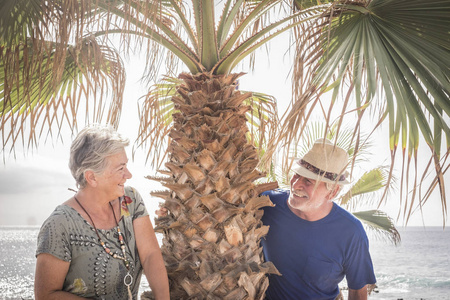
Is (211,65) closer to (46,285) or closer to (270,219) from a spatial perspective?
(270,219)

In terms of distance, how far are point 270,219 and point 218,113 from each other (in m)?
0.99

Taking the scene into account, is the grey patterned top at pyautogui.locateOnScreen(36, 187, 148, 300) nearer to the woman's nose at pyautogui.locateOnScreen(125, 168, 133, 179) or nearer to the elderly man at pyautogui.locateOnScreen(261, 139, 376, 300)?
the woman's nose at pyautogui.locateOnScreen(125, 168, 133, 179)

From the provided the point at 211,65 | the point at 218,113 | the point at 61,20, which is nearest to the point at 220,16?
the point at 211,65

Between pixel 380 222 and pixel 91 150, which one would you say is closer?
pixel 91 150

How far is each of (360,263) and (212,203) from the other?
127cm

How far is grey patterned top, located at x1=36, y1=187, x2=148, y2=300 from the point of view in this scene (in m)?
2.37

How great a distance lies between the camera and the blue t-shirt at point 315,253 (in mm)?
3334

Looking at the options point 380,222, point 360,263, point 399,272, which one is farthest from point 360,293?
point 399,272

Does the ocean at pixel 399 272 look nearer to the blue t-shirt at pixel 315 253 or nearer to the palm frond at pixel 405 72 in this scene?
the blue t-shirt at pixel 315 253

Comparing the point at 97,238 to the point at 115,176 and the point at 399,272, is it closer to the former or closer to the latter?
the point at 115,176

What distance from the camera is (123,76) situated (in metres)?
3.90

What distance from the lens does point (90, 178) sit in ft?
8.21

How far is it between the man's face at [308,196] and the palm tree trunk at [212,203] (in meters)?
0.31

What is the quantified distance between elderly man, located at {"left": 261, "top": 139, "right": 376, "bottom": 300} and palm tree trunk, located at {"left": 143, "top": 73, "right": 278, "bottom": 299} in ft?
1.22
